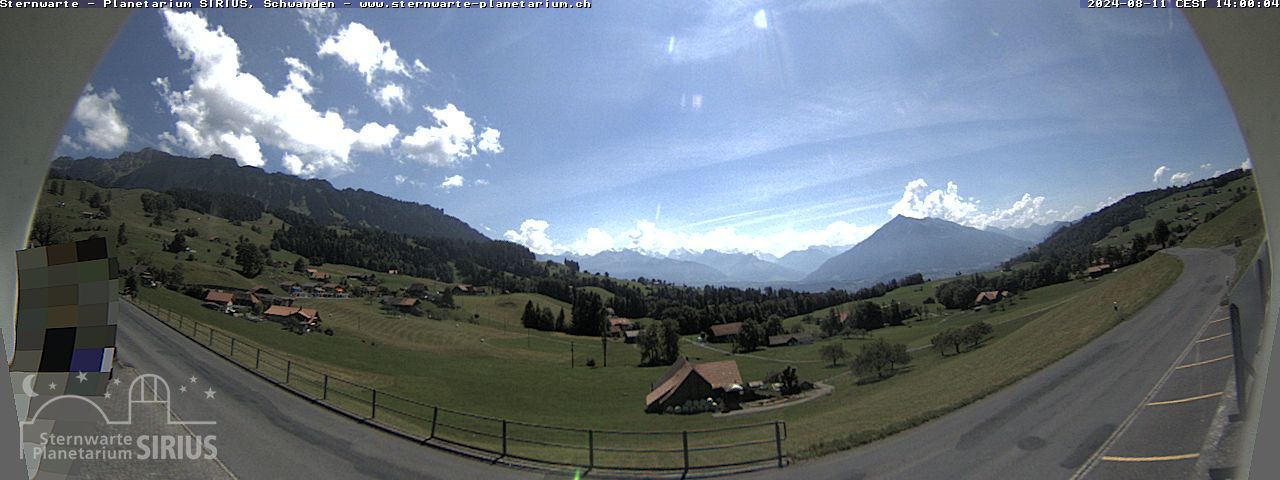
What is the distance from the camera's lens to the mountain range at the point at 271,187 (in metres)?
3.70

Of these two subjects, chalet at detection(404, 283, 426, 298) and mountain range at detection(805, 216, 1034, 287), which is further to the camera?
chalet at detection(404, 283, 426, 298)

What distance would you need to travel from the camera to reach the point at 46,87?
10.7 feet

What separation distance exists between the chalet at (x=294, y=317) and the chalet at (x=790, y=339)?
416 centimetres

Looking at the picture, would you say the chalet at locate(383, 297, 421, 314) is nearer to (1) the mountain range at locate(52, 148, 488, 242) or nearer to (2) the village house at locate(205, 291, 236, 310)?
(1) the mountain range at locate(52, 148, 488, 242)

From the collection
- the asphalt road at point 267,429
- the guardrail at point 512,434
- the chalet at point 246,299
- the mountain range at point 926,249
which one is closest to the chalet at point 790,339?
the guardrail at point 512,434

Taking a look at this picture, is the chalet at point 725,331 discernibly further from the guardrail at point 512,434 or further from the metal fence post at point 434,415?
the metal fence post at point 434,415

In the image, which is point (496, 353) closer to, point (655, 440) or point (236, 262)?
point (655, 440)

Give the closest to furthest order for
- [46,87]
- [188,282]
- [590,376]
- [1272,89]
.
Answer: [1272,89] < [46,87] < [590,376] < [188,282]

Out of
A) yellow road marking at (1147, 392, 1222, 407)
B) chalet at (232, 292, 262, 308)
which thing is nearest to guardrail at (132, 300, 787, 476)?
chalet at (232, 292, 262, 308)

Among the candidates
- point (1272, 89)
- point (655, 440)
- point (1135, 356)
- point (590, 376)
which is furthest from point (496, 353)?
point (1272, 89)

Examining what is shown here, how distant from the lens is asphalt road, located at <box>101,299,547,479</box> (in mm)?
3189

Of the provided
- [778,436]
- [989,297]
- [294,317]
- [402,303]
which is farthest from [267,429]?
[989,297]

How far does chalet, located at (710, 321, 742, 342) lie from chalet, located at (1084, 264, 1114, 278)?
2.86 m

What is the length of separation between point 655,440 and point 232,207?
445 cm
